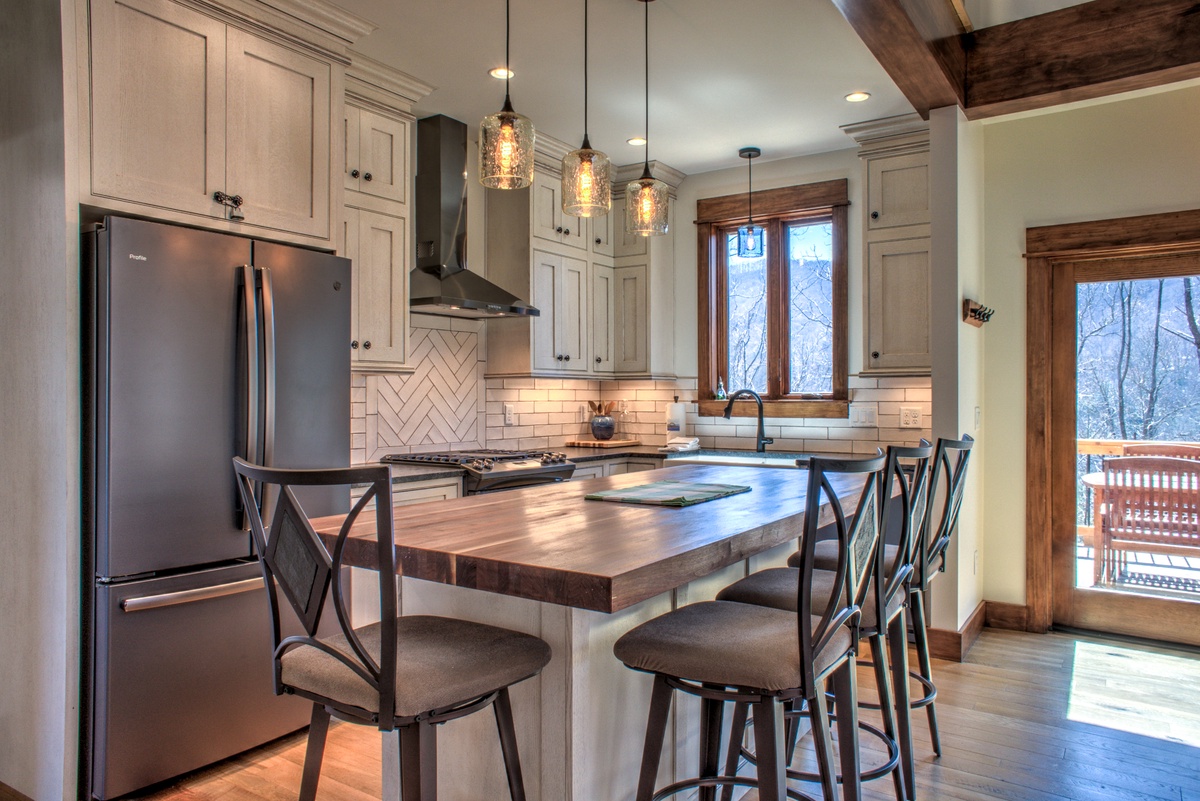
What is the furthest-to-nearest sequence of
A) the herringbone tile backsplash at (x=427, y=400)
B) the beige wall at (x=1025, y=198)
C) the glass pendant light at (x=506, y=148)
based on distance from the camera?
the herringbone tile backsplash at (x=427, y=400) < the beige wall at (x=1025, y=198) < the glass pendant light at (x=506, y=148)

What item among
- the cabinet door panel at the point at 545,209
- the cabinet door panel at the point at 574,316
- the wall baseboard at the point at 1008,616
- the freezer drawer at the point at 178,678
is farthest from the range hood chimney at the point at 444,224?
the wall baseboard at the point at 1008,616

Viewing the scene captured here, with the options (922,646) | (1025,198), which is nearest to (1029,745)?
(922,646)

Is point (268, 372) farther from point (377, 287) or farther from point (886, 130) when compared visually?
point (886, 130)

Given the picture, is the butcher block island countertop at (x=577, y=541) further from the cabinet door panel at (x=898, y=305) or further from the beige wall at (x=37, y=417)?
the cabinet door panel at (x=898, y=305)

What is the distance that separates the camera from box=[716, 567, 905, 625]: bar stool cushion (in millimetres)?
1938

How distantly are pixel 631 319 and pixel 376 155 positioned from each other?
2084mm

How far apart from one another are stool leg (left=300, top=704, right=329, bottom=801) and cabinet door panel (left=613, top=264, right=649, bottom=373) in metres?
3.71

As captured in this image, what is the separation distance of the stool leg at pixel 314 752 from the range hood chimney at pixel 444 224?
102 inches

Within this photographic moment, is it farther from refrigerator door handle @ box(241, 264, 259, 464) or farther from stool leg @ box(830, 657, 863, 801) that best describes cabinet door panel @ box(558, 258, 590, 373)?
stool leg @ box(830, 657, 863, 801)

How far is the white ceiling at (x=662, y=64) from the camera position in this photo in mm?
3018

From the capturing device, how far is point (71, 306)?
2.28m

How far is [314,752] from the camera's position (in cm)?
154

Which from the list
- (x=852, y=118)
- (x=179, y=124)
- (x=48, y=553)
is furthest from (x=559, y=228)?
(x=48, y=553)

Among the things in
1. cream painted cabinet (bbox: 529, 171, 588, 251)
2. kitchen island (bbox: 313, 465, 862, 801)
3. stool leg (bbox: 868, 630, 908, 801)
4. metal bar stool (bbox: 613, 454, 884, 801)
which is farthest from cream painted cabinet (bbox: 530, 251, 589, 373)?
metal bar stool (bbox: 613, 454, 884, 801)
